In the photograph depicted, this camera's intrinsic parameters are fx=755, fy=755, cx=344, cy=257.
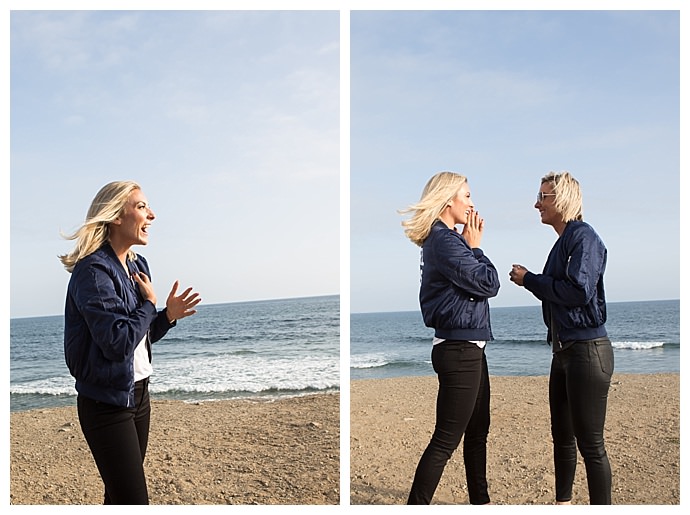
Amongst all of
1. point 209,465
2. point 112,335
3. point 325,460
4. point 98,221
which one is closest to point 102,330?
point 112,335

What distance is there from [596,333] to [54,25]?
1019cm

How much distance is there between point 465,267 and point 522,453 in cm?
172

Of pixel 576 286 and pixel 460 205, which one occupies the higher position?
pixel 460 205

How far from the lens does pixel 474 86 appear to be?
12.0 m

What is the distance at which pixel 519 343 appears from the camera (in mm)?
13633

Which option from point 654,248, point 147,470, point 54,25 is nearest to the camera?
point 147,470

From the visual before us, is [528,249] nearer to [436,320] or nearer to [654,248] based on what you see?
[654,248]

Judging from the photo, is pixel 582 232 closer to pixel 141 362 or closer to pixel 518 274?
pixel 518 274

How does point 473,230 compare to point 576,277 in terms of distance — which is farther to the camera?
point 473,230

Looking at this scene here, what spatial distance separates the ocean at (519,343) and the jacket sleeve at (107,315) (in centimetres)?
1030

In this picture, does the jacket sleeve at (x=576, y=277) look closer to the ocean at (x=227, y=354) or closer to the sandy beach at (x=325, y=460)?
the sandy beach at (x=325, y=460)

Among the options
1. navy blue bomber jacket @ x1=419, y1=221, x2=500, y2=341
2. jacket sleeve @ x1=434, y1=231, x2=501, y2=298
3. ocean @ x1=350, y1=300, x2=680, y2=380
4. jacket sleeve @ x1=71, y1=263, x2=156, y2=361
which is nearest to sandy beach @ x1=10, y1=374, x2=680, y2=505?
navy blue bomber jacket @ x1=419, y1=221, x2=500, y2=341

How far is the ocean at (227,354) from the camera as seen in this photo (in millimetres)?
12750
